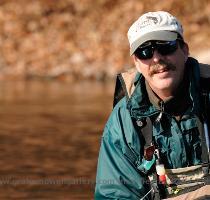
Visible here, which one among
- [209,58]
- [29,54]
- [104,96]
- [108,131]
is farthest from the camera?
[29,54]

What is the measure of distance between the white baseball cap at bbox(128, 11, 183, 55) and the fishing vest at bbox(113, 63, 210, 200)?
0.84 ft

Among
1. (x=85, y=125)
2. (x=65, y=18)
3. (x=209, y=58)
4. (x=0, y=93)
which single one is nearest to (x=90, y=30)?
(x=65, y=18)

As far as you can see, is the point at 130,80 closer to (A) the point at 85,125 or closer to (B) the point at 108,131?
(B) the point at 108,131

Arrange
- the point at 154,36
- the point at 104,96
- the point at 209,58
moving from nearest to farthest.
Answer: the point at 154,36, the point at 104,96, the point at 209,58

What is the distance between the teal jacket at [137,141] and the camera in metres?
4.89

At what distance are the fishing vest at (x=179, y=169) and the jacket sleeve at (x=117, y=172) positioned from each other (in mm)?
79

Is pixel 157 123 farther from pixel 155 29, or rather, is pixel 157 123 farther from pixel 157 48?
pixel 155 29

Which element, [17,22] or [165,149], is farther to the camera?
[17,22]

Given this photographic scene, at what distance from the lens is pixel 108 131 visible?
507 centimetres

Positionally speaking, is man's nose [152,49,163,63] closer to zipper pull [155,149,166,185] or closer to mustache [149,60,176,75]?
mustache [149,60,176,75]

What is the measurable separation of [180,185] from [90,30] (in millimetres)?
22389

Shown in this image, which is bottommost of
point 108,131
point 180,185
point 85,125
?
point 180,185

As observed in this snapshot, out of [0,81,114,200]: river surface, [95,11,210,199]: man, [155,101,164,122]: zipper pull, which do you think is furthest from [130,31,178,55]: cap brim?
[0,81,114,200]: river surface

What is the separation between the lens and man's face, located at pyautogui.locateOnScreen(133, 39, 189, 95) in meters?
4.80
